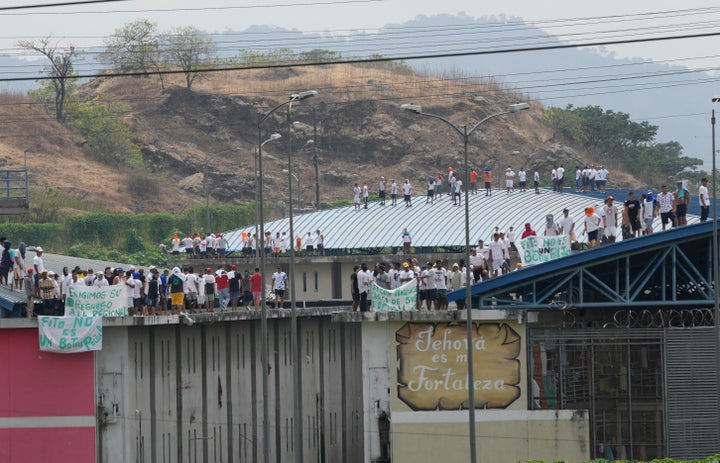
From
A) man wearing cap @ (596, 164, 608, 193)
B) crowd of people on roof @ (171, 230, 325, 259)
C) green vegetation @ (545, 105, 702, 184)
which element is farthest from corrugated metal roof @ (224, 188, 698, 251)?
green vegetation @ (545, 105, 702, 184)

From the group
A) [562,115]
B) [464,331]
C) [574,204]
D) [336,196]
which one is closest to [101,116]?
[336,196]

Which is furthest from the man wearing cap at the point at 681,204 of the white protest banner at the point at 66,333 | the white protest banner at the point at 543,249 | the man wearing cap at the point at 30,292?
the man wearing cap at the point at 30,292

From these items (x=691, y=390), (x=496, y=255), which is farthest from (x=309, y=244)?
(x=691, y=390)

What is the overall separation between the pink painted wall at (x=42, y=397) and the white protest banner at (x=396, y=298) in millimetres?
9595

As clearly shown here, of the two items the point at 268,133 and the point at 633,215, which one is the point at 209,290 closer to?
the point at 633,215

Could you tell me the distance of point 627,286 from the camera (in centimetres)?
4288

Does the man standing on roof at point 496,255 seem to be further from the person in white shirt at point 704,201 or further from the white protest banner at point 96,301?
the white protest banner at point 96,301

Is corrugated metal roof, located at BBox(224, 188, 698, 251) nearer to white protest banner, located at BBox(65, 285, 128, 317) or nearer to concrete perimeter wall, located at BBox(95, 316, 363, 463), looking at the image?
concrete perimeter wall, located at BBox(95, 316, 363, 463)

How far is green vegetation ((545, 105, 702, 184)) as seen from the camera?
5404 inches

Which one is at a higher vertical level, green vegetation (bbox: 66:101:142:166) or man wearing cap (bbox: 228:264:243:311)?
green vegetation (bbox: 66:101:142:166)

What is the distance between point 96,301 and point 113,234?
193 ft

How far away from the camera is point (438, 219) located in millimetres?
69375

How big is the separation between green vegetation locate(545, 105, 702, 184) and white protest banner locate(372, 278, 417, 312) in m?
95.3

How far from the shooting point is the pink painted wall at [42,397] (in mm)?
39531
